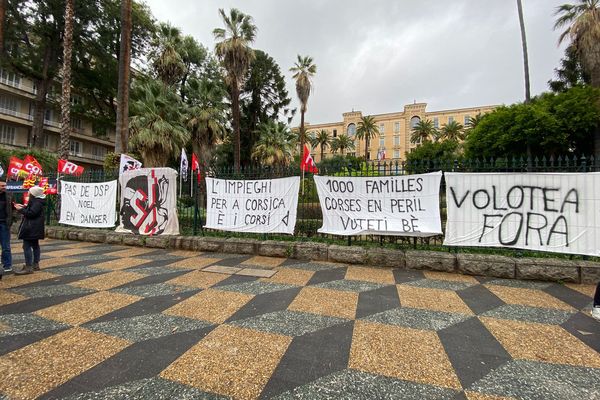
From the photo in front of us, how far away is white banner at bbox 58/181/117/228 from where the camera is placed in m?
8.73

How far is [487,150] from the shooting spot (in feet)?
58.5

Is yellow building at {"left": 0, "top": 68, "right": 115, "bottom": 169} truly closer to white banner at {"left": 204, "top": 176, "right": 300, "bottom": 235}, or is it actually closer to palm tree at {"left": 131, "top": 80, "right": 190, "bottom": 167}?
palm tree at {"left": 131, "top": 80, "right": 190, "bottom": 167}

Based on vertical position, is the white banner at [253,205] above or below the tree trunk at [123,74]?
below

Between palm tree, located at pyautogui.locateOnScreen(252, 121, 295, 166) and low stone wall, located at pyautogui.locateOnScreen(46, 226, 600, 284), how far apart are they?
20.7m

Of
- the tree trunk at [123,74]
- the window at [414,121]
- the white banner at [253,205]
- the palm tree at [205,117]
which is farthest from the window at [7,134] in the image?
the window at [414,121]

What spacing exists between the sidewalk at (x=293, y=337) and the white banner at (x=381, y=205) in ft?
4.04

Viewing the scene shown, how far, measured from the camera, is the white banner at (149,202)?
7.71 metres

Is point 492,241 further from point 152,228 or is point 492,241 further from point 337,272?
point 152,228

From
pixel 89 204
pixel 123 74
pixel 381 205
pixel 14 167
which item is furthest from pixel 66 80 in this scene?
pixel 381 205

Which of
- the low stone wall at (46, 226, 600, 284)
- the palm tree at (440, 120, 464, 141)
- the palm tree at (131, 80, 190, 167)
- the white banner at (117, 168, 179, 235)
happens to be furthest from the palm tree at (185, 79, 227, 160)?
the palm tree at (440, 120, 464, 141)

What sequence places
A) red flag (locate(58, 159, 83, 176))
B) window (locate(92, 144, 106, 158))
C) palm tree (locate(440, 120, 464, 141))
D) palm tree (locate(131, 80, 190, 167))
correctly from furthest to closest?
palm tree (locate(440, 120, 464, 141)) → window (locate(92, 144, 106, 158)) → palm tree (locate(131, 80, 190, 167)) → red flag (locate(58, 159, 83, 176))

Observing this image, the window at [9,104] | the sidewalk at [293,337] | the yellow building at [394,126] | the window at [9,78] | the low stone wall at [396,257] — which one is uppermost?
the yellow building at [394,126]

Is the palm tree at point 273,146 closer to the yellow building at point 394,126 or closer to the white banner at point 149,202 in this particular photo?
the white banner at point 149,202

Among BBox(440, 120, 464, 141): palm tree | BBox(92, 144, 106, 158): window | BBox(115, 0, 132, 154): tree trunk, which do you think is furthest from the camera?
BBox(440, 120, 464, 141): palm tree
